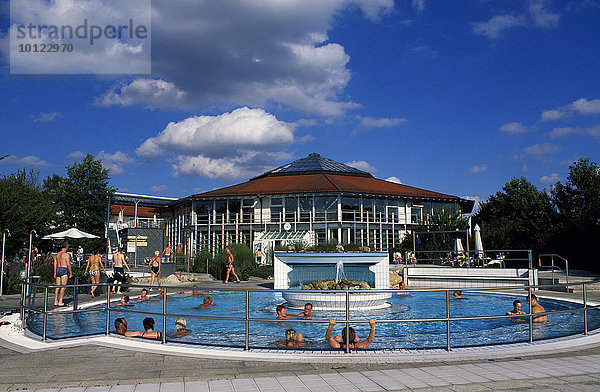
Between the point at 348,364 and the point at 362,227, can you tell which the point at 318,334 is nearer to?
the point at 348,364

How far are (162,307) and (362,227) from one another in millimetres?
34126

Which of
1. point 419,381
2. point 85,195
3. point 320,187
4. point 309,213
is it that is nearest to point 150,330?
point 419,381

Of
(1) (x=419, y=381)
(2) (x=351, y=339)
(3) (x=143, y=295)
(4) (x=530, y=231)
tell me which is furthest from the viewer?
(4) (x=530, y=231)

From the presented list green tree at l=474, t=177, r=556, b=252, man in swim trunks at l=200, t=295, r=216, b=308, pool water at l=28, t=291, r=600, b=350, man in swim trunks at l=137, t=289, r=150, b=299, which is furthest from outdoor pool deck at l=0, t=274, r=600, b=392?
green tree at l=474, t=177, r=556, b=252

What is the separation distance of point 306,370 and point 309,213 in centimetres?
3570

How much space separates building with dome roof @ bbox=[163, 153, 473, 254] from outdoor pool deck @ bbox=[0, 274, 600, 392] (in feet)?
102

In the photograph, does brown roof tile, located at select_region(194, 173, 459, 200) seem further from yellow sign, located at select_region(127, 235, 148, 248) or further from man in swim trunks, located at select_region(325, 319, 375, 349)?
man in swim trunks, located at select_region(325, 319, 375, 349)

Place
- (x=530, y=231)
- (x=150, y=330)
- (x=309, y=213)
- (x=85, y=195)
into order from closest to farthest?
(x=150, y=330) < (x=530, y=231) < (x=309, y=213) < (x=85, y=195)

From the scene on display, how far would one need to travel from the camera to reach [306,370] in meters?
6.47

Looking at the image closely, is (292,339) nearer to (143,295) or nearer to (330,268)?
(143,295)

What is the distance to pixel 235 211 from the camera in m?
45.3

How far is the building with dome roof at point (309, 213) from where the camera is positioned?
41312mm

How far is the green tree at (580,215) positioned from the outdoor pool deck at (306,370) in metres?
21.0

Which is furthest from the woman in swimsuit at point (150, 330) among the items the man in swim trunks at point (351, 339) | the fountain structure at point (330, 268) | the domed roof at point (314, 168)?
the domed roof at point (314, 168)
